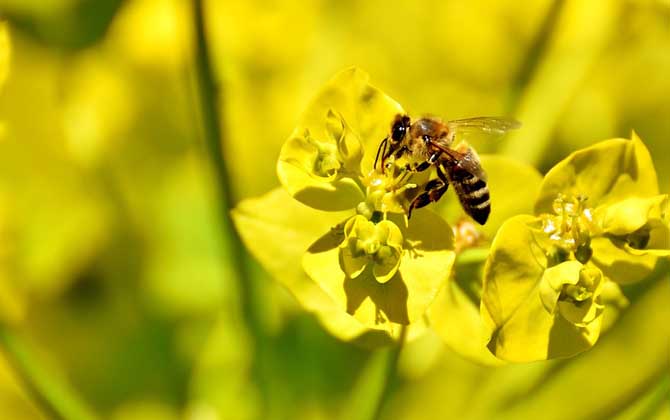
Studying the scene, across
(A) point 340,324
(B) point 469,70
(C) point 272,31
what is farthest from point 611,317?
(C) point 272,31

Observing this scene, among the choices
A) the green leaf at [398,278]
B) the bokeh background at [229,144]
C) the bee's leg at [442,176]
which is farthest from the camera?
the bokeh background at [229,144]

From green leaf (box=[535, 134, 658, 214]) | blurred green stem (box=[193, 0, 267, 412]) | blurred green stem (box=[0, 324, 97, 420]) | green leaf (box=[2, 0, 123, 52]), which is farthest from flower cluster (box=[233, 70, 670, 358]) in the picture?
green leaf (box=[2, 0, 123, 52])

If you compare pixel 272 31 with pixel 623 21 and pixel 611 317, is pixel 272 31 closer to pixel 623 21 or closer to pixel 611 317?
pixel 623 21

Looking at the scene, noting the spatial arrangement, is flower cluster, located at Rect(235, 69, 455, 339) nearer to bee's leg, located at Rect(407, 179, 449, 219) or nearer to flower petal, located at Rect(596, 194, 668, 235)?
bee's leg, located at Rect(407, 179, 449, 219)

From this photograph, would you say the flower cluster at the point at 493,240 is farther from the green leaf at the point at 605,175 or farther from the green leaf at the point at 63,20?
the green leaf at the point at 63,20

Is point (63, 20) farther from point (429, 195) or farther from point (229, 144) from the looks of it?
point (429, 195)

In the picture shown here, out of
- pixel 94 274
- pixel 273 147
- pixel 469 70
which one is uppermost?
pixel 469 70

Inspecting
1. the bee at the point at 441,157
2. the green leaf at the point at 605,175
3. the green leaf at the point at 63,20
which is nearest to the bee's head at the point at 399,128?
the bee at the point at 441,157
